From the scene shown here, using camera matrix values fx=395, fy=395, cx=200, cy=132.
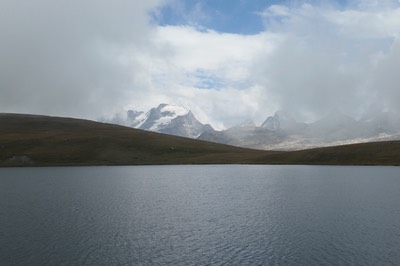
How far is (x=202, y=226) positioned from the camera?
57062 millimetres

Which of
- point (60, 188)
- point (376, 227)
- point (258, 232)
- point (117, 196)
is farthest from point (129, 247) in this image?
point (60, 188)

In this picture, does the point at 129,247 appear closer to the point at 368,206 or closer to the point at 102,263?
the point at 102,263

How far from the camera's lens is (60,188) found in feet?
334

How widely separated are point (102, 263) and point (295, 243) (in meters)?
22.4

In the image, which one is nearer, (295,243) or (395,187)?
(295,243)

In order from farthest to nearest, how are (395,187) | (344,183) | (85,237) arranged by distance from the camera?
1. (344,183)
2. (395,187)
3. (85,237)

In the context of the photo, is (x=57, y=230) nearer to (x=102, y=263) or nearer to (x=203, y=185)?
(x=102, y=263)

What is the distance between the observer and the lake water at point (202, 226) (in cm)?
4175

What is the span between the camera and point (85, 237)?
50.0m

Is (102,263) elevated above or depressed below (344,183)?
below

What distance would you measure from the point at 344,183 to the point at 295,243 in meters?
68.0

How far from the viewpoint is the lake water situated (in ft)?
137

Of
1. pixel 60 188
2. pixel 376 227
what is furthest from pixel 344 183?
pixel 60 188

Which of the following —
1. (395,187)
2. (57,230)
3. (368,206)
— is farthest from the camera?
(395,187)
